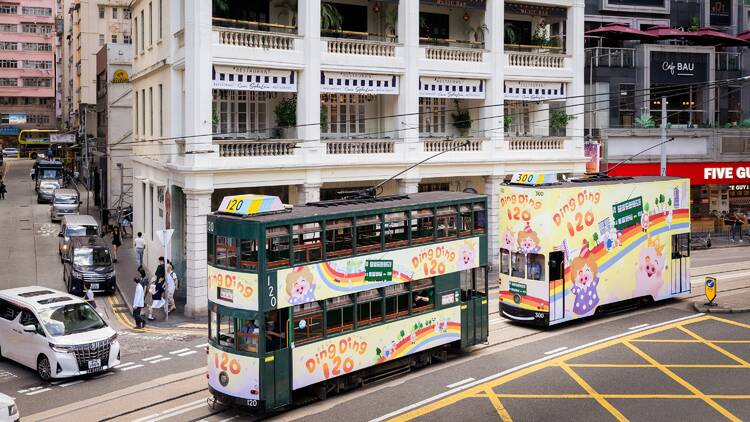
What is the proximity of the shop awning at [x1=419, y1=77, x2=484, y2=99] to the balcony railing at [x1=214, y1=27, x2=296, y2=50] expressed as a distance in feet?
21.8

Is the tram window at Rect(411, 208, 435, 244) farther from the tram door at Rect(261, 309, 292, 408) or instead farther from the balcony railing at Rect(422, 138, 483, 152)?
the balcony railing at Rect(422, 138, 483, 152)

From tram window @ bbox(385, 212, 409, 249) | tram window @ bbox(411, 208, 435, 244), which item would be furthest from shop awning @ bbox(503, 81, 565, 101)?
tram window @ bbox(385, 212, 409, 249)

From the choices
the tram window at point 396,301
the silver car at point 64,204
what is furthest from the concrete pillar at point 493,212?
the silver car at point 64,204

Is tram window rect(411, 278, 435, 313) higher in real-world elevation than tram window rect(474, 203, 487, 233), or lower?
lower

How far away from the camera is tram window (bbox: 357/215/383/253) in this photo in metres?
20.6

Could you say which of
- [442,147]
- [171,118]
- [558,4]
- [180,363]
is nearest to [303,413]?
[180,363]

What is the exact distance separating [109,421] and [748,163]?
40.7 metres

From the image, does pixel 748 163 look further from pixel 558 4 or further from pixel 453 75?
pixel 453 75

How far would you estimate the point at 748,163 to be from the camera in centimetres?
4919

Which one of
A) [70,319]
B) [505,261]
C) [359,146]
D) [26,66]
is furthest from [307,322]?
[26,66]

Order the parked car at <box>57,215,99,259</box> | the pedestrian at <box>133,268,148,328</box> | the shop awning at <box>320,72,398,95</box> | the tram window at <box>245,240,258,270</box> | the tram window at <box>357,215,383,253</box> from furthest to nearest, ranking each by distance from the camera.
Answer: the parked car at <box>57,215,99,259</box>
the shop awning at <box>320,72,398,95</box>
the pedestrian at <box>133,268,148,328</box>
the tram window at <box>357,215,383,253</box>
the tram window at <box>245,240,258,270</box>

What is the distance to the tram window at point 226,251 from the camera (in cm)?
1864

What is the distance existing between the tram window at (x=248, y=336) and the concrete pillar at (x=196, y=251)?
11.7 meters

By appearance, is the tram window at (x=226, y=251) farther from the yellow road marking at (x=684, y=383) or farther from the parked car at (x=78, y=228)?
the parked car at (x=78, y=228)
